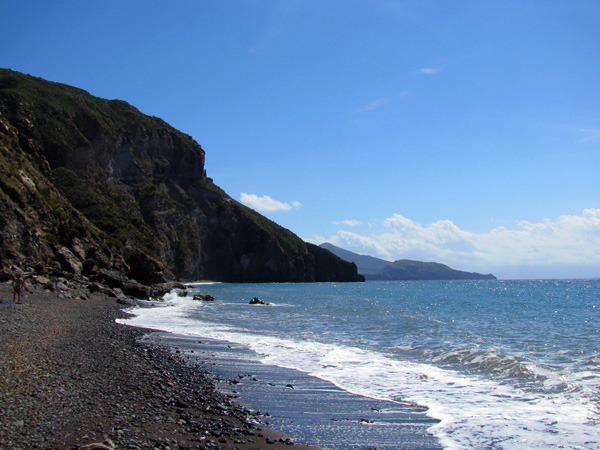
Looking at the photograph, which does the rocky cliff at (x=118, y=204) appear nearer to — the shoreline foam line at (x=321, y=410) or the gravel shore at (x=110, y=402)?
the gravel shore at (x=110, y=402)

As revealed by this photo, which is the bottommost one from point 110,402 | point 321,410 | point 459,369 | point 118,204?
point 459,369

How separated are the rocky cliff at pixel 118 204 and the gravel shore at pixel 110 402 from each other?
26.1m

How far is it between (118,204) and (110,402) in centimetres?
9820

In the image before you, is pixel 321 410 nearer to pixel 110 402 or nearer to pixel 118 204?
pixel 110 402

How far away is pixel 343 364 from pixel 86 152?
94847 mm

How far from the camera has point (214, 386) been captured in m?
10.7

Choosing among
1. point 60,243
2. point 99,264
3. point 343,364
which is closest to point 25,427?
point 343,364

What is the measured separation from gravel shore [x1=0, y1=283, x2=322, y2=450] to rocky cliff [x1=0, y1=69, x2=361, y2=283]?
2614cm

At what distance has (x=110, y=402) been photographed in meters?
8.41

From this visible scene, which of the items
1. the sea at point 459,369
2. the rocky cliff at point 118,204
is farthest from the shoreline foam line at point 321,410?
the rocky cliff at point 118,204

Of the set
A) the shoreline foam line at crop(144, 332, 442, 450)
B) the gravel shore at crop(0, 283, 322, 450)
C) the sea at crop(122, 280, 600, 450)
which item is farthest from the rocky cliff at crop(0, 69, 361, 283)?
the shoreline foam line at crop(144, 332, 442, 450)

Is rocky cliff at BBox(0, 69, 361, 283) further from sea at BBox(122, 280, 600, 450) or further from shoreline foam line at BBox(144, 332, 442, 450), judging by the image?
shoreline foam line at BBox(144, 332, 442, 450)

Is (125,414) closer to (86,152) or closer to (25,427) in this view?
(25,427)

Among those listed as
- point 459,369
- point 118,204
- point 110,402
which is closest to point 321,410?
point 110,402
